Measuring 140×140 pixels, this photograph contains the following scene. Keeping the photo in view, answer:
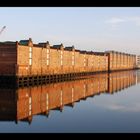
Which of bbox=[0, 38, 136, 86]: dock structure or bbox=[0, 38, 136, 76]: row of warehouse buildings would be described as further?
bbox=[0, 38, 136, 76]: row of warehouse buildings

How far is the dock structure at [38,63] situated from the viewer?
4903cm

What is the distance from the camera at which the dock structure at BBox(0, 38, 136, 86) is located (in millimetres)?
49031

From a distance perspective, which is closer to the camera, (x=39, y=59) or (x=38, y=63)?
(x=38, y=63)

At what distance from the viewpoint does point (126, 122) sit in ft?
72.1

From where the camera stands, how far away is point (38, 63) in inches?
2240

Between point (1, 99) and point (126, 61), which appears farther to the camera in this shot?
point (126, 61)

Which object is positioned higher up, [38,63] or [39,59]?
[39,59]

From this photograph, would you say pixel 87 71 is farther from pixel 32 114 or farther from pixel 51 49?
pixel 32 114

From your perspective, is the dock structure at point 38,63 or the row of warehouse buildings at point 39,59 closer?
the dock structure at point 38,63

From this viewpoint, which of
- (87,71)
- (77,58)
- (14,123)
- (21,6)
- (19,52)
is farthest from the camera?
(87,71)

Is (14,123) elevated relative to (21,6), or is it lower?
lower
